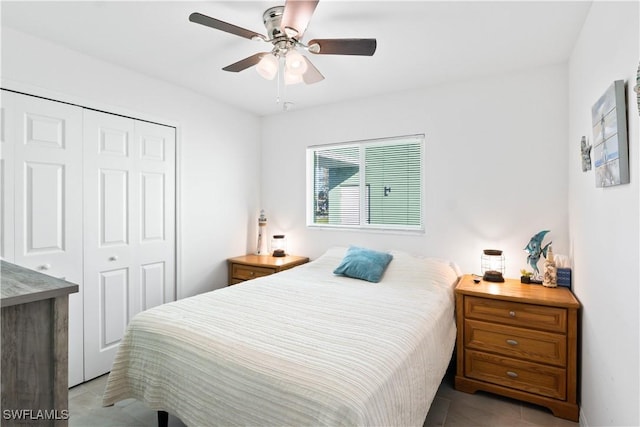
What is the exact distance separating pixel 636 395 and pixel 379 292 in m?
1.47

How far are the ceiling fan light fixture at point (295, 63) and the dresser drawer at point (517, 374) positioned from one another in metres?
2.29

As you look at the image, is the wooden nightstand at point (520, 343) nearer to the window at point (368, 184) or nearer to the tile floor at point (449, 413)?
the tile floor at point (449, 413)

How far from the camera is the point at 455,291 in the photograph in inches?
96.7

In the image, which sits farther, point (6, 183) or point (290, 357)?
point (6, 183)

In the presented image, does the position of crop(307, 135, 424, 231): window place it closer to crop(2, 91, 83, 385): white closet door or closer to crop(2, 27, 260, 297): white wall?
crop(2, 27, 260, 297): white wall

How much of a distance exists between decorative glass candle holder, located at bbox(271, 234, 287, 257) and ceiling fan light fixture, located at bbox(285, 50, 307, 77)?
219 cm

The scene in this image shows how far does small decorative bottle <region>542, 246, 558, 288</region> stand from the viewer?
7.96 feet

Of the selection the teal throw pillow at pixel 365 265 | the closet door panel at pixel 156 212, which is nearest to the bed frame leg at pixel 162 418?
the closet door panel at pixel 156 212

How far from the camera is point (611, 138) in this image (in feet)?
4.41

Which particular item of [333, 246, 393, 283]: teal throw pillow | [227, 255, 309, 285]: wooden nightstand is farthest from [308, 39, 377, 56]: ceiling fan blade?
[227, 255, 309, 285]: wooden nightstand

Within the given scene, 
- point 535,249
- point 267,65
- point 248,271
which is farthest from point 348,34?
point 248,271

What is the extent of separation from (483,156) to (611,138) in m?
1.53

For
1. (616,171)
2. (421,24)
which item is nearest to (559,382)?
(616,171)

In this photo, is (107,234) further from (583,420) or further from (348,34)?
(583,420)
